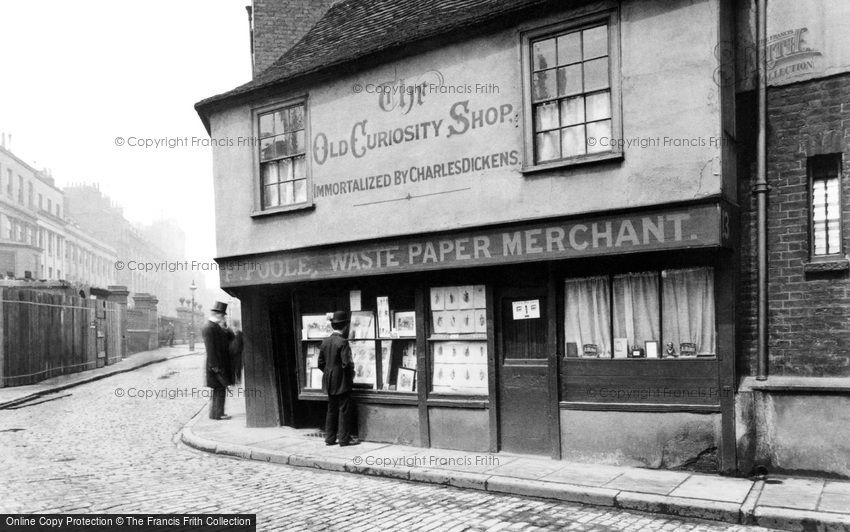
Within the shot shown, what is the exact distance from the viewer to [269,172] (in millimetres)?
12070

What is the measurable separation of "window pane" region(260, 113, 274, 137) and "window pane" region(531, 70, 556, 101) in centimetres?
496

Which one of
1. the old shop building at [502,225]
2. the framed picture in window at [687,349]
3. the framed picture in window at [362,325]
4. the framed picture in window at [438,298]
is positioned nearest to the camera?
the old shop building at [502,225]

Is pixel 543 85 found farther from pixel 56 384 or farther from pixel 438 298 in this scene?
pixel 56 384

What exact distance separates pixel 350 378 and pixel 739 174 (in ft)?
20.1

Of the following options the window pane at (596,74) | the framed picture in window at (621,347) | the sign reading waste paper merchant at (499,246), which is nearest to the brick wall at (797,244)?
the sign reading waste paper merchant at (499,246)

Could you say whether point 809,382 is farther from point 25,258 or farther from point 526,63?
point 25,258

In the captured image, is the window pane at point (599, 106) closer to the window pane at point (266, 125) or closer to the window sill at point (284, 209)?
the window sill at point (284, 209)

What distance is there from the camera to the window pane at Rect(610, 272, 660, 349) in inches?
339

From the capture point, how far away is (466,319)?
10039 mm

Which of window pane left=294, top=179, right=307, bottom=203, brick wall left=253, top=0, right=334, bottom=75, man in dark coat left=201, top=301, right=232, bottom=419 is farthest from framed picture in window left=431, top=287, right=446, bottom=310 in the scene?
brick wall left=253, top=0, right=334, bottom=75

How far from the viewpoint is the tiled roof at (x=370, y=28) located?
9703 mm

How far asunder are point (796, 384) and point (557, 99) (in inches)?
175


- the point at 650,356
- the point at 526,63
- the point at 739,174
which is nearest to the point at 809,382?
the point at 650,356

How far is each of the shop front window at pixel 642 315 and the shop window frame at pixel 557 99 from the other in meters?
1.54
